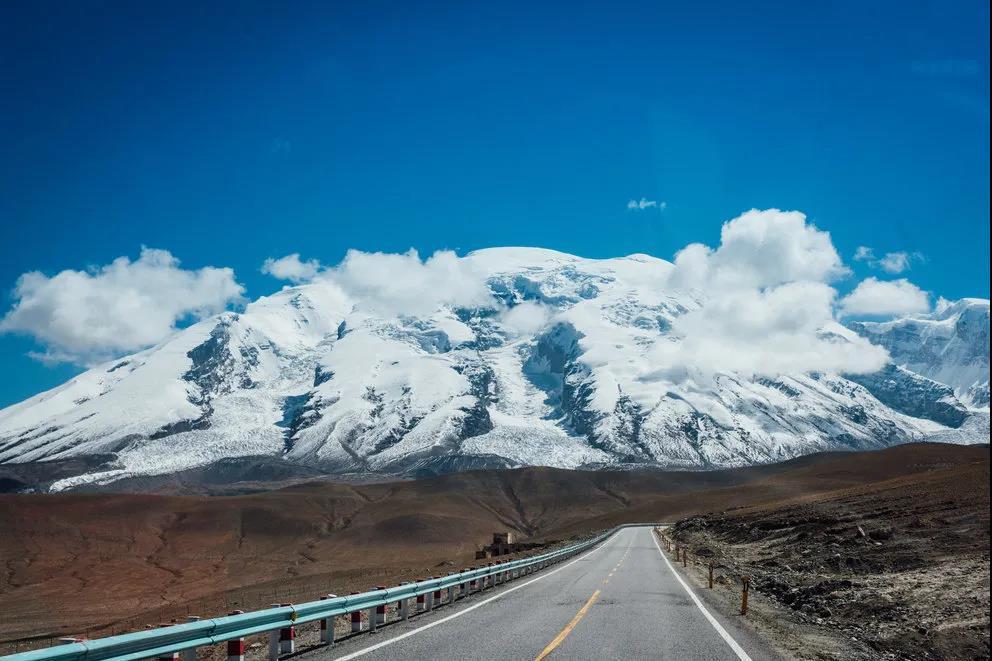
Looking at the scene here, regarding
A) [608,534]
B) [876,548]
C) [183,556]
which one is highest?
[876,548]

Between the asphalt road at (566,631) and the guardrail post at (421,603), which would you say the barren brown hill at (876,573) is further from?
the guardrail post at (421,603)

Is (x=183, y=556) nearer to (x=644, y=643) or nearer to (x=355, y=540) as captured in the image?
(x=355, y=540)

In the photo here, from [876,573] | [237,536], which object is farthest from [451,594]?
[237,536]

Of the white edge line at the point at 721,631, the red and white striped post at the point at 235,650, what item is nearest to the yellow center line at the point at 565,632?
the white edge line at the point at 721,631

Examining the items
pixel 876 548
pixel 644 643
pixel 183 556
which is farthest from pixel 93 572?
pixel 644 643

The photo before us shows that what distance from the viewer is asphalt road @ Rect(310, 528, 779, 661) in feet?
44.2

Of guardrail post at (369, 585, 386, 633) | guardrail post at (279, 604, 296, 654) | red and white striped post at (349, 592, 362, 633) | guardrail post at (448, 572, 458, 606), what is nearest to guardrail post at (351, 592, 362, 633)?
red and white striped post at (349, 592, 362, 633)

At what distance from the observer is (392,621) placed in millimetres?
18625

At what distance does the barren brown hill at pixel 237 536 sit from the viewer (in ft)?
268

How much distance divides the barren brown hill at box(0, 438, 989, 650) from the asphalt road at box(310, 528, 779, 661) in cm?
4400

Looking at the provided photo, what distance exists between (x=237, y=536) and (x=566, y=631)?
145m

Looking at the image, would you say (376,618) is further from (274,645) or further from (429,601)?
(429,601)

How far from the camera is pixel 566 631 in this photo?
15.9 meters

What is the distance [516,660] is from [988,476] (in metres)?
50.5
